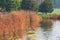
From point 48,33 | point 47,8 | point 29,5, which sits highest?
point 48,33

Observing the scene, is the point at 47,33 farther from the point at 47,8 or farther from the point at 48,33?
the point at 47,8

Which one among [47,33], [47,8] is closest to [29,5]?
[47,8]

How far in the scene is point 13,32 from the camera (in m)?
19.6

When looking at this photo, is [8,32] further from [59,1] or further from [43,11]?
[59,1]

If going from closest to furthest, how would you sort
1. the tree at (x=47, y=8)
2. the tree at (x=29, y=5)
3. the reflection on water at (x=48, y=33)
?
the reflection on water at (x=48, y=33) → the tree at (x=29, y=5) → the tree at (x=47, y=8)

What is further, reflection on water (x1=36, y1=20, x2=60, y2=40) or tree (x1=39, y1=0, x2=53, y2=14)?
tree (x1=39, y1=0, x2=53, y2=14)

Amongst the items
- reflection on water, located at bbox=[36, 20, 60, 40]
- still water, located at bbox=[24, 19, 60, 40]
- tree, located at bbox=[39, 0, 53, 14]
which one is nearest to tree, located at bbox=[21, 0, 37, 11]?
tree, located at bbox=[39, 0, 53, 14]

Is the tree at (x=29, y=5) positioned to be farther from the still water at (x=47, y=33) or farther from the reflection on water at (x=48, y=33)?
the reflection on water at (x=48, y=33)

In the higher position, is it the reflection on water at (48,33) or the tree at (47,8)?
the reflection on water at (48,33)

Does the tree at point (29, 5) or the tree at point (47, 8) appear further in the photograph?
the tree at point (47, 8)

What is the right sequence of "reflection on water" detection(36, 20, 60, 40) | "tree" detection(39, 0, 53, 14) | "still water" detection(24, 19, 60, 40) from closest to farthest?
"still water" detection(24, 19, 60, 40) → "reflection on water" detection(36, 20, 60, 40) → "tree" detection(39, 0, 53, 14)

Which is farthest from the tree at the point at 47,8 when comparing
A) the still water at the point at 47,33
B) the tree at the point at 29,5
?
the still water at the point at 47,33

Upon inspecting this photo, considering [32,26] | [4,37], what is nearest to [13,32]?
[4,37]

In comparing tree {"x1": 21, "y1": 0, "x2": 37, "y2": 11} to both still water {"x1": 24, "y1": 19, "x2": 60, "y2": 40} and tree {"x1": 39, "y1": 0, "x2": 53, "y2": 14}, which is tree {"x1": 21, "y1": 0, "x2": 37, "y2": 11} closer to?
tree {"x1": 39, "y1": 0, "x2": 53, "y2": 14}
